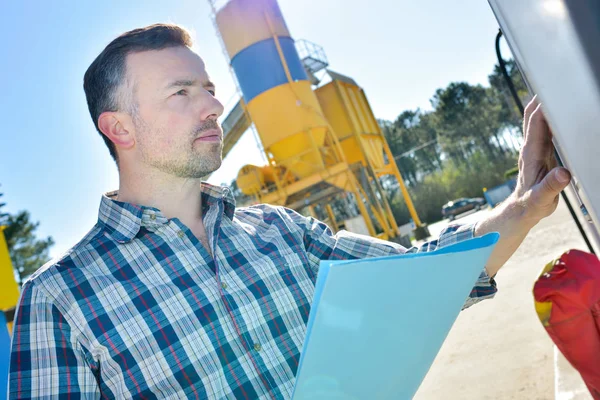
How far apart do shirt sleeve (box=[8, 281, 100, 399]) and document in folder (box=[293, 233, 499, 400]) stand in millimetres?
691

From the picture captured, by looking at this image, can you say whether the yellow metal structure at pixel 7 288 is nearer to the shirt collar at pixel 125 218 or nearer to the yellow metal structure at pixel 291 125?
the shirt collar at pixel 125 218

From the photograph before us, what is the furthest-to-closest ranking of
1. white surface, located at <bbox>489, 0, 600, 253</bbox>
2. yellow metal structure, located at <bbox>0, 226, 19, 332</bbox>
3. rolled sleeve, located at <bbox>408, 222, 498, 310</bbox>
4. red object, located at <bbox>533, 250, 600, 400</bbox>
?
yellow metal structure, located at <bbox>0, 226, 19, 332</bbox> < red object, located at <bbox>533, 250, 600, 400</bbox> < rolled sleeve, located at <bbox>408, 222, 498, 310</bbox> < white surface, located at <bbox>489, 0, 600, 253</bbox>

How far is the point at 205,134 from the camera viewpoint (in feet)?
5.00

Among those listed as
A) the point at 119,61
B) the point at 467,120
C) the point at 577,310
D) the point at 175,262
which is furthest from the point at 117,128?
the point at 467,120

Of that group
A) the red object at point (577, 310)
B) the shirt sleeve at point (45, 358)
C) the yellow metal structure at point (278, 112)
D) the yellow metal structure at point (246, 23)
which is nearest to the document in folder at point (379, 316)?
the shirt sleeve at point (45, 358)

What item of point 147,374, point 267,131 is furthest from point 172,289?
point 267,131

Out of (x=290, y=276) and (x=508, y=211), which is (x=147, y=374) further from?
(x=508, y=211)

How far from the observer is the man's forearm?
1.24 metres

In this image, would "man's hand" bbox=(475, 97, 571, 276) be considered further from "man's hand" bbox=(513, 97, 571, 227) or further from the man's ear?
the man's ear

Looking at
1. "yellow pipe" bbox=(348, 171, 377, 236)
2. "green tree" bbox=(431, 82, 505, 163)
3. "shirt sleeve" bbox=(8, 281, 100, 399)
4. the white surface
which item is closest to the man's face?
"shirt sleeve" bbox=(8, 281, 100, 399)

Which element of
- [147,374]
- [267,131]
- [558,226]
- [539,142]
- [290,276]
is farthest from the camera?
[267,131]

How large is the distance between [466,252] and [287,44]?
11.7 m

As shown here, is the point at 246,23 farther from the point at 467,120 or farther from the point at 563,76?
the point at 467,120

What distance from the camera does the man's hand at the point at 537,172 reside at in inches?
40.0
